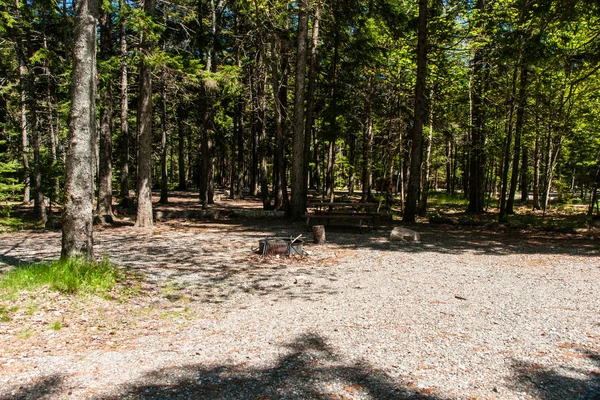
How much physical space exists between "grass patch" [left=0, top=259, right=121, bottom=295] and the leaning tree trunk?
25cm

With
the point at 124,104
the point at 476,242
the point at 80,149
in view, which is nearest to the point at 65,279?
the point at 80,149

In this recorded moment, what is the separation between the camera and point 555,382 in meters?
3.07

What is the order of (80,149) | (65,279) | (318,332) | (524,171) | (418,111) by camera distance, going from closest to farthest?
(318,332) < (65,279) < (80,149) < (418,111) < (524,171)

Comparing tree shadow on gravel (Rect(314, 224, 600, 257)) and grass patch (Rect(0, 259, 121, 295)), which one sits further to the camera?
tree shadow on gravel (Rect(314, 224, 600, 257))

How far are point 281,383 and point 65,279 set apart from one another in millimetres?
3500

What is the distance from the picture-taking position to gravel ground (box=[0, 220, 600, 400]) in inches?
121

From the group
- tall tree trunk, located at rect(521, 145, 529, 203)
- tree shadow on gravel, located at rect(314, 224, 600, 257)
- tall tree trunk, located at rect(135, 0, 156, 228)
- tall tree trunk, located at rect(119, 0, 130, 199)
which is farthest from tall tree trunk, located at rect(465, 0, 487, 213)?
tall tree trunk, located at rect(119, 0, 130, 199)

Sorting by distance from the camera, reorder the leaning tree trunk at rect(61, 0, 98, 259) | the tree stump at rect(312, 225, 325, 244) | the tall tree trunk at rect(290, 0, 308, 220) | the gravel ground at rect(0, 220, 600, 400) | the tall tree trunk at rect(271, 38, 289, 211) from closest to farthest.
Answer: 1. the gravel ground at rect(0, 220, 600, 400)
2. the leaning tree trunk at rect(61, 0, 98, 259)
3. the tree stump at rect(312, 225, 325, 244)
4. the tall tree trunk at rect(290, 0, 308, 220)
5. the tall tree trunk at rect(271, 38, 289, 211)

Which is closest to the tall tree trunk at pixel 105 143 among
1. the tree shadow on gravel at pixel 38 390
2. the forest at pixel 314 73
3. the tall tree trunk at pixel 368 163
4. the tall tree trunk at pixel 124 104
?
the forest at pixel 314 73

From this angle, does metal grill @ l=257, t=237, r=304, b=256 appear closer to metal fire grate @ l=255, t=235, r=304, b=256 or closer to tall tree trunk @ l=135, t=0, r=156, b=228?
metal fire grate @ l=255, t=235, r=304, b=256

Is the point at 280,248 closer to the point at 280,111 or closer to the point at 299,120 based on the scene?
the point at 299,120

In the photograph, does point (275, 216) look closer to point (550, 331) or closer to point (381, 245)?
point (381, 245)

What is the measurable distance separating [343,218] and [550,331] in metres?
7.93

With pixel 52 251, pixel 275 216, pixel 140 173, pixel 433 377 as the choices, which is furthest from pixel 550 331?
pixel 275 216
